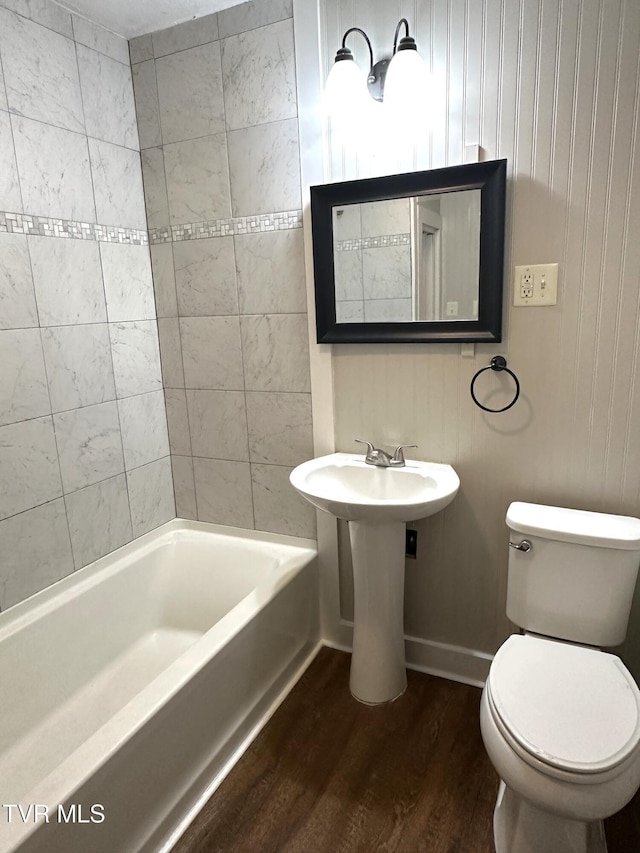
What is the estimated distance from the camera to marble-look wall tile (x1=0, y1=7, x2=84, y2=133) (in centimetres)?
167

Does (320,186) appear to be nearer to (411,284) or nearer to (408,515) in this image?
(411,284)

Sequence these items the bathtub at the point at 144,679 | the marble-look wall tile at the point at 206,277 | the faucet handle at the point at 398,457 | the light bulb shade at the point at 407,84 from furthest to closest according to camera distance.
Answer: the marble-look wall tile at the point at 206,277 → the faucet handle at the point at 398,457 → the light bulb shade at the point at 407,84 → the bathtub at the point at 144,679

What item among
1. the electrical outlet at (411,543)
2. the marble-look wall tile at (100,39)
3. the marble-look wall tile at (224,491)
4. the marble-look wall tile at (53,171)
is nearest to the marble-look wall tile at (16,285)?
the marble-look wall tile at (53,171)

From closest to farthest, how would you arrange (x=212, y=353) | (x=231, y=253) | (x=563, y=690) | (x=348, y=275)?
(x=563, y=690)
(x=348, y=275)
(x=231, y=253)
(x=212, y=353)

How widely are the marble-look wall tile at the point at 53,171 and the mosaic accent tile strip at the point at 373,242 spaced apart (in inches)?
37.9

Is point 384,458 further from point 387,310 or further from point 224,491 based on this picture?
point 224,491

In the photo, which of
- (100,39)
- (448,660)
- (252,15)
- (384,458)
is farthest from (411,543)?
(100,39)

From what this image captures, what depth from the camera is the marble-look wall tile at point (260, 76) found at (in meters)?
1.83

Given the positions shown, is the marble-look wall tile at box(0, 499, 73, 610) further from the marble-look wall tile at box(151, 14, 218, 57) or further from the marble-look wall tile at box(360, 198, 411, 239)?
the marble-look wall tile at box(151, 14, 218, 57)

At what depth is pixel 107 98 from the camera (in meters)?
2.00

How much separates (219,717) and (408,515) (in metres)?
0.86

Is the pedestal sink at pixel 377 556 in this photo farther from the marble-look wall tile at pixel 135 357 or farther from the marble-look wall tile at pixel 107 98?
the marble-look wall tile at pixel 107 98

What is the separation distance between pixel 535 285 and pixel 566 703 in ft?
3.78

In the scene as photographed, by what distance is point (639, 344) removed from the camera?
1526 millimetres
